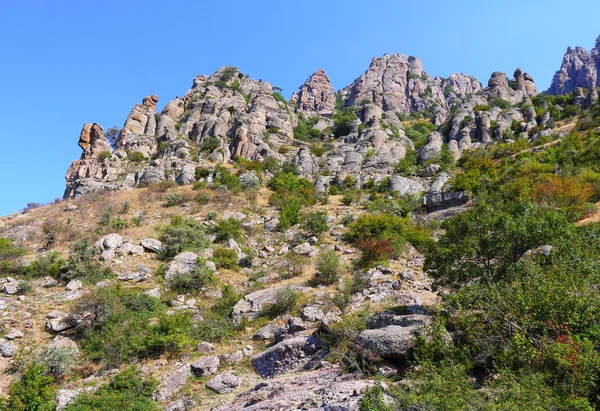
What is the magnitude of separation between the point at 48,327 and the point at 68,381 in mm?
2615

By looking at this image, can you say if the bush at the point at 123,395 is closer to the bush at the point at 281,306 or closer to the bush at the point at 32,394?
the bush at the point at 32,394

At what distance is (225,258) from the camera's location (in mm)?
15523

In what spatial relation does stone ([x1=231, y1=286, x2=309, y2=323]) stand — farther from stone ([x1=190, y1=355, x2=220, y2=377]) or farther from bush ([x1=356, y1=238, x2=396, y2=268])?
bush ([x1=356, y1=238, x2=396, y2=268])

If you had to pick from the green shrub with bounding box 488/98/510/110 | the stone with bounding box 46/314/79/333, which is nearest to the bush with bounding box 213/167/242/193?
the stone with bounding box 46/314/79/333

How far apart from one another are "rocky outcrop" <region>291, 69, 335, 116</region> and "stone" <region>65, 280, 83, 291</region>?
7655 centimetres

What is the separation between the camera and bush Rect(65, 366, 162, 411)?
294 inches

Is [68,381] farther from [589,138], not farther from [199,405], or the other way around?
[589,138]

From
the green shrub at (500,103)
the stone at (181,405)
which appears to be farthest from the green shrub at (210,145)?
the green shrub at (500,103)

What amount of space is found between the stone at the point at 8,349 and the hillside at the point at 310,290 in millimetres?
90

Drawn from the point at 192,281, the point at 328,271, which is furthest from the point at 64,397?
the point at 328,271

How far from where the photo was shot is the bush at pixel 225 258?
15.4 m

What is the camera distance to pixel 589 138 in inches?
1089

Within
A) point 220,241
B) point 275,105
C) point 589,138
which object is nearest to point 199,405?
point 220,241

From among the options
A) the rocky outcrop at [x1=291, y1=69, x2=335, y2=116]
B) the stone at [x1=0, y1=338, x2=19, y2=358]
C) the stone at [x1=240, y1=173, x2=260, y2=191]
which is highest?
the rocky outcrop at [x1=291, y1=69, x2=335, y2=116]
